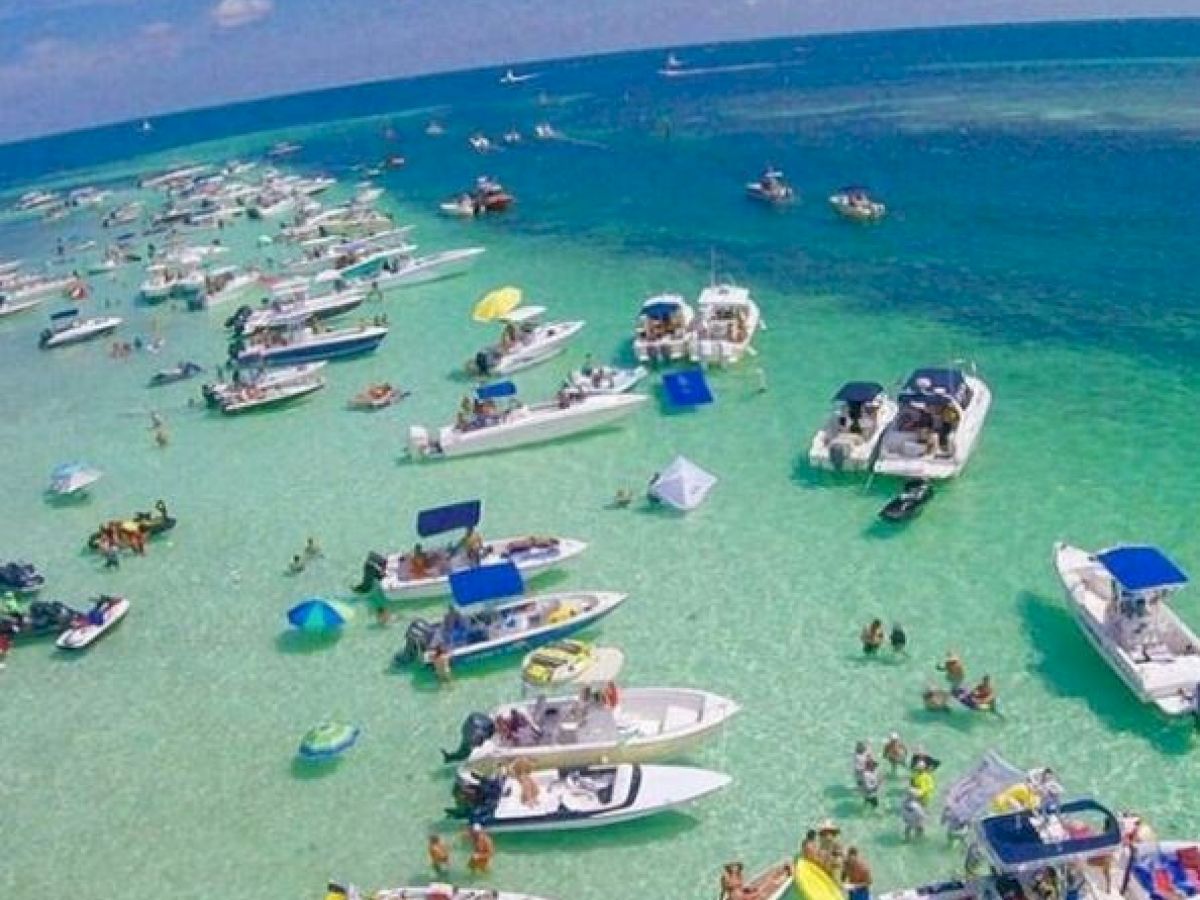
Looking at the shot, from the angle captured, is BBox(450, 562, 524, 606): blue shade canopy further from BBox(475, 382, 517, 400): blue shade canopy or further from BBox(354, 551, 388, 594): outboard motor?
BBox(475, 382, 517, 400): blue shade canopy

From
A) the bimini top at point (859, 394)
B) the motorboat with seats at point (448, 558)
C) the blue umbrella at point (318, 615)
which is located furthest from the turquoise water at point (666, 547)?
the bimini top at point (859, 394)

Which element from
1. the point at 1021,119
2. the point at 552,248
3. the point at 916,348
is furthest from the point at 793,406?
the point at 1021,119

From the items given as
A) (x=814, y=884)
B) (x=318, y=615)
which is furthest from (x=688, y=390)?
(x=814, y=884)

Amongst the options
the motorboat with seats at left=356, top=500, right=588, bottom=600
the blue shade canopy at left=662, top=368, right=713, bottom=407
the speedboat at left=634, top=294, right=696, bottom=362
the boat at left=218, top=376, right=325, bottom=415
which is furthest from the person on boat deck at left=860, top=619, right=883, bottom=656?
the boat at left=218, top=376, right=325, bottom=415

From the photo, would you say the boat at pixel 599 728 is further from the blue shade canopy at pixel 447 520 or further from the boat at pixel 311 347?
the boat at pixel 311 347

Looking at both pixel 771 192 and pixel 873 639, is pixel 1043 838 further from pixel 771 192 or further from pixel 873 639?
pixel 771 192

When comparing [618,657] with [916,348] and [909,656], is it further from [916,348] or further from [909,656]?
[916,348]
